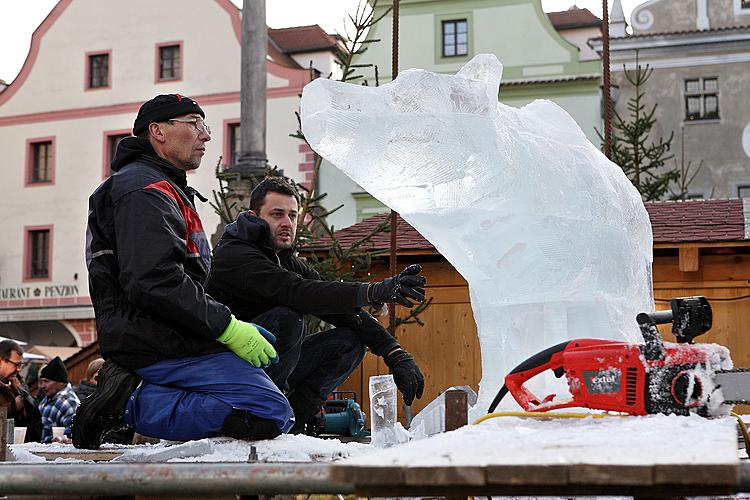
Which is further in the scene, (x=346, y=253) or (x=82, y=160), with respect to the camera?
(x=82, y=160)

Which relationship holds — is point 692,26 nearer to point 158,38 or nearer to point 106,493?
point 158,38

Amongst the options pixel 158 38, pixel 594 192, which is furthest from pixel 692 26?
pixel 594 192

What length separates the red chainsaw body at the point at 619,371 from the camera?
2170mm

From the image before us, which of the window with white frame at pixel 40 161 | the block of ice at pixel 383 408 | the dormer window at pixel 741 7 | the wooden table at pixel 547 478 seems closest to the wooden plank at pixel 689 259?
the block of ice at pixel 383 408

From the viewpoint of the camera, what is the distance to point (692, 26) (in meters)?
23.0

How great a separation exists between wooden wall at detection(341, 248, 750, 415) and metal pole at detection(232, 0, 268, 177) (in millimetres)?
2410

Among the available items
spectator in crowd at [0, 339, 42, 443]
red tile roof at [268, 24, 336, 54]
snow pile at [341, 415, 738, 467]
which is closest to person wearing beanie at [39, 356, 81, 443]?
→ spectator in crowd at [0, 339, 42, 443]

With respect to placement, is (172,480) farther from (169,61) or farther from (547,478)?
(169,61)

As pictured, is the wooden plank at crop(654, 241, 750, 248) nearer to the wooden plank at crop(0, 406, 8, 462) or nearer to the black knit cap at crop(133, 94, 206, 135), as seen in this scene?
the black knit cap at crop(133, 94, 206, 135)

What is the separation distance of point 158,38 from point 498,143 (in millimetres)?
23256

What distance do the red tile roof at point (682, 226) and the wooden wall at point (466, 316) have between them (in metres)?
0.22

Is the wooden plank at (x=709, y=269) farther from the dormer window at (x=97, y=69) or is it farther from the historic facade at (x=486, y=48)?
the dormer window at (x=97, y=69)

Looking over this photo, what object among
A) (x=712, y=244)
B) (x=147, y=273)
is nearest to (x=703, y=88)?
(x=712, y=244)

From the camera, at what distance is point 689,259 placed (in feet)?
31.7
